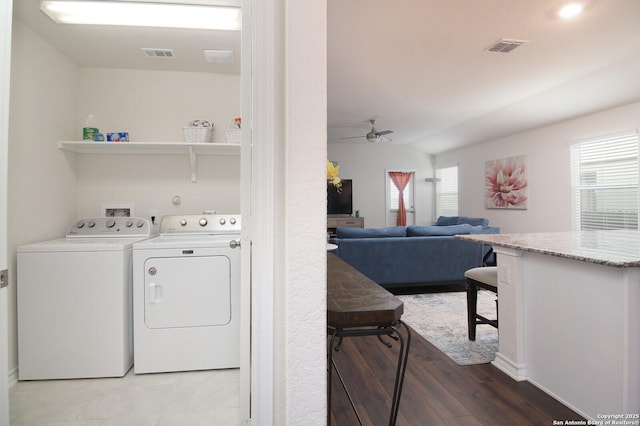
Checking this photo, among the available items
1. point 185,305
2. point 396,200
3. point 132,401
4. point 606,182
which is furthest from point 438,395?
point 396,200

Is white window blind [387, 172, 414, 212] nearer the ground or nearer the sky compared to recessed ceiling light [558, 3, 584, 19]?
nearer the ground

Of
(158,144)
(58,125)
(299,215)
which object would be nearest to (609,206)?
(299,215)

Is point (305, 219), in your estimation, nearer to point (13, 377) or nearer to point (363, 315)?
point (363, 315)

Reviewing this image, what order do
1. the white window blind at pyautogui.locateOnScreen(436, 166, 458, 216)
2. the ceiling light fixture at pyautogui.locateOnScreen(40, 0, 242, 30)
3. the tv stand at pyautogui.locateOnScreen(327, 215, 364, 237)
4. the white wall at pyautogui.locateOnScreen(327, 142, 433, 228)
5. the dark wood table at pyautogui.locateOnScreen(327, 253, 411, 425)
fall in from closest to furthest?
the dark wood table at pyautogui.locateOnScreen(327, 253, 411, 425) → the ceiling light fixture at pyautogui.locateOnScreen(40, 0, 242, 30) → the tv stand at pyautogui.locateOnScreen(327, 215, 364, 237) → the white window blind at pyautogui.locateOnScreen(436, 166, 458, 216) → the white wall at pyautogui.locateOnScreen(327, 142, 433, 228)

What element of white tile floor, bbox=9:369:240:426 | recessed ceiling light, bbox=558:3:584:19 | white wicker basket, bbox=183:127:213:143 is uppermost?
recessed ceiling light, bbox=558:3:584:19

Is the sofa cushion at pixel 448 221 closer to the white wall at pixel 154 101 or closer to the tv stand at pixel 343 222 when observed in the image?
the tv stand at pixel 343 222

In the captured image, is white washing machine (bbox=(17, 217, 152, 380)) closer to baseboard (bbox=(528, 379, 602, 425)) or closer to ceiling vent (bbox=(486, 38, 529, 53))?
baseboard (bbox=(528, 379, 602, 425))

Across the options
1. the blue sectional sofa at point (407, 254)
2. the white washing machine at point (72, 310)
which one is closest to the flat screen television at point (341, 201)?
the blue sectional sofa at point (407, 254)

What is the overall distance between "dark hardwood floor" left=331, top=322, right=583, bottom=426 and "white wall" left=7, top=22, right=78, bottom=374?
2.16 metres

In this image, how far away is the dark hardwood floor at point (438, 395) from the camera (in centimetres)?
167

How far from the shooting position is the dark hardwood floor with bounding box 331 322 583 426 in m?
1.67

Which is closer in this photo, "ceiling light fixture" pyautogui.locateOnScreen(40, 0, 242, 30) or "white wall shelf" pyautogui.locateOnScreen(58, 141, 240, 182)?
"ceiling light fixture" pyautogui.locateOnScreen(40, 0, 242, 30)

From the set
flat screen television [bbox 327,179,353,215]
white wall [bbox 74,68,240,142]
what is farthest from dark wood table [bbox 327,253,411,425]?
flat screen television [bbox 327,179,353,215]

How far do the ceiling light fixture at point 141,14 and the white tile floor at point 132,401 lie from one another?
2.27 metres
